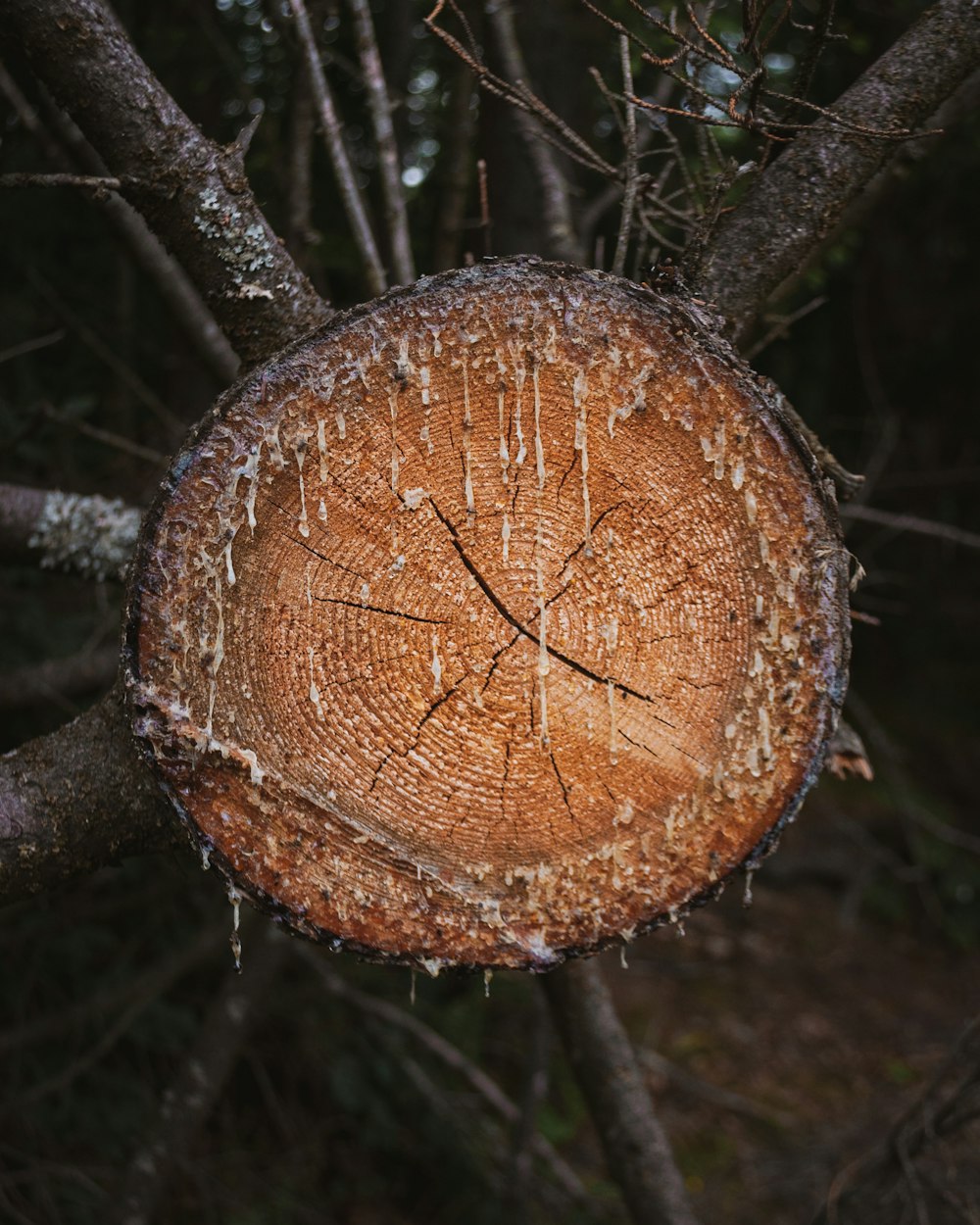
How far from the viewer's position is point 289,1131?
3.01 m

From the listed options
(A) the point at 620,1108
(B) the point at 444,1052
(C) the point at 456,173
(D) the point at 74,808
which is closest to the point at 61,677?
(D) the point at 74,808

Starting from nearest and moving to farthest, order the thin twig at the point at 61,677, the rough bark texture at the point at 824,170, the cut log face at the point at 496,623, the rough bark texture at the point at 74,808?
the cut log face at the point at 496,623 → the rough bark texture at the point at 74,808 → the rough bark texture at the point at 824,170 → the thin twig at the point at 61,677

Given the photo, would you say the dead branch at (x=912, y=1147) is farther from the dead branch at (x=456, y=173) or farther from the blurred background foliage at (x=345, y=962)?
the dead branch at (x=456, y=173)

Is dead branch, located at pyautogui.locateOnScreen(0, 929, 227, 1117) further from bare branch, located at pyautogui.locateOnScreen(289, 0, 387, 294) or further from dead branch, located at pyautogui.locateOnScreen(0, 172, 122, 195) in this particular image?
dead branch, located at pyautogui.locateOnScreen(0, 172, 122, 195)

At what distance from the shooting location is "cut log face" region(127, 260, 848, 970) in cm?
117

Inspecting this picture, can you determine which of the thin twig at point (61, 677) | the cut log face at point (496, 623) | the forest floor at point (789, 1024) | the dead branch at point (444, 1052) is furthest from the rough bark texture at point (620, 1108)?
Answer: the thin twig at point (61, 677)

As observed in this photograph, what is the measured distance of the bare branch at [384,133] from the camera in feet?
6.84

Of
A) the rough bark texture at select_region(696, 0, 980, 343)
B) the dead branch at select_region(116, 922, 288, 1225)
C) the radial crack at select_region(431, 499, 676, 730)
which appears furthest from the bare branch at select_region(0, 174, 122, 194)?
the dead branch at select_region(116, 922, 288, 1225)

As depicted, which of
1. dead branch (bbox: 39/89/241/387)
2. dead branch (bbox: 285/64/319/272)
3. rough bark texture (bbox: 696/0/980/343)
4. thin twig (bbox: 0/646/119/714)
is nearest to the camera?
rough bark texture (bbox: 696/0/980/343)

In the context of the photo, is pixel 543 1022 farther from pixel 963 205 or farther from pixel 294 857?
pixel 963 205

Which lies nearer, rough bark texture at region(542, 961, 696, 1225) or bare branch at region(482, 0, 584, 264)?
rough bark texture at region(542, 961, 696, 1225)

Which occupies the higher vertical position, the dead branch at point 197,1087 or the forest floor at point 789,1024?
the dead branch at point 197,1087

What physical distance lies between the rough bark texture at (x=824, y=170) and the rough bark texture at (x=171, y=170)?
26.3 inches

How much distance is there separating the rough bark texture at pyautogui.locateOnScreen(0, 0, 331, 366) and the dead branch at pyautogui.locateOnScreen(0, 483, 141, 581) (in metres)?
0.49
